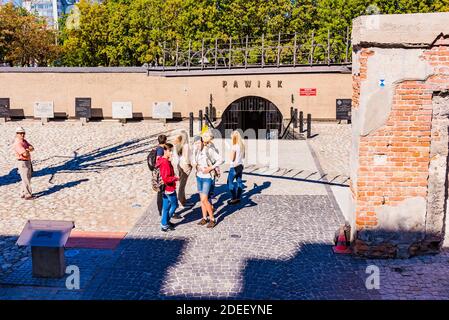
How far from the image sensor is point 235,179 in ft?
35.6

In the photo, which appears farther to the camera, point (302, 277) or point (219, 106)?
point (219, 106)

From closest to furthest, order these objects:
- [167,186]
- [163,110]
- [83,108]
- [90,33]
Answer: [167,186], [163,110], [83,108], [90,33]

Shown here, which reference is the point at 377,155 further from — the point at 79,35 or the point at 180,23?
the point at 79,35

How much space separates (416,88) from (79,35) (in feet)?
109

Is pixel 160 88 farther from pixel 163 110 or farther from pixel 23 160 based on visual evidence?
pixel 23 160

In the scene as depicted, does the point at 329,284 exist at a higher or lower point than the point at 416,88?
lower

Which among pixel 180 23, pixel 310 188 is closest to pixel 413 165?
pixel 310 188

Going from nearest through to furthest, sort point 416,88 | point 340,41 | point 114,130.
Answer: point 416,88 → point 114,130 → point 340,41

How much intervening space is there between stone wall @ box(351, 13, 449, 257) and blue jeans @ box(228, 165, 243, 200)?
322cm

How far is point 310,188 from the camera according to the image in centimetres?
1198

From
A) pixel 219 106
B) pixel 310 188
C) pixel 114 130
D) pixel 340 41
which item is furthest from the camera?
pixel 340 41

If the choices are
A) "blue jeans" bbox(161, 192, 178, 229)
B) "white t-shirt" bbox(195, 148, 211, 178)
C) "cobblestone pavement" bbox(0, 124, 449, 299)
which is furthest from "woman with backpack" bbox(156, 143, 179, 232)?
"white t-shirt" bbox(195, 148, 211, 178)

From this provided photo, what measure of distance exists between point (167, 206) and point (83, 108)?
16.6m

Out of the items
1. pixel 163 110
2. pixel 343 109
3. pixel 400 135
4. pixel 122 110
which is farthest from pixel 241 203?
pixel 122 110
